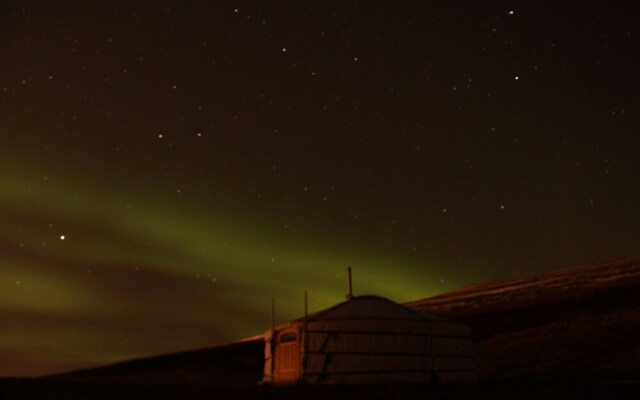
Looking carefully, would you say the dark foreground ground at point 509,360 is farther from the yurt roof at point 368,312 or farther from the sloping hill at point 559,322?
the yurt roof at point 368,312

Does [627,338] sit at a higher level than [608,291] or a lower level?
lower

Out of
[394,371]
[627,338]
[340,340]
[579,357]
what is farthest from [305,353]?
[627,338]

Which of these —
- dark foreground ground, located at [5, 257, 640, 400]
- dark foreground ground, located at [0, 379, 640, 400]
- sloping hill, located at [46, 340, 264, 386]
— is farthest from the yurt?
sloping hill, located at [46, 340, 264, 386]

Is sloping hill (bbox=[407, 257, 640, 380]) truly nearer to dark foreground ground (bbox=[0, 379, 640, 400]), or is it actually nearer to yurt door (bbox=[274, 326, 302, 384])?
dark foreground ground (bbox=[0, 379, 640, 400])

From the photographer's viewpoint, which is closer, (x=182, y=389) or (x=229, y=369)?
(x=182, y=389)

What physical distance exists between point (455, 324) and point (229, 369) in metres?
12.7

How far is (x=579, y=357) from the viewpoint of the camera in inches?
783

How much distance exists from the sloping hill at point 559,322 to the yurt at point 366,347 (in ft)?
10.8

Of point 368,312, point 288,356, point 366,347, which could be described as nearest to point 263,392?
point 366,347

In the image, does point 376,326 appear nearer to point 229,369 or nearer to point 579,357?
point 579,357

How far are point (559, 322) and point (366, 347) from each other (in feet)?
48.0

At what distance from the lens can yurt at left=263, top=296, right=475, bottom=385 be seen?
13555 mm

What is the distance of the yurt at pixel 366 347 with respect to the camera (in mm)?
A: 13555

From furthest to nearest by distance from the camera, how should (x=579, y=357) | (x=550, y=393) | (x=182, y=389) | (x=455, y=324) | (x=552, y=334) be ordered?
1. (x=552, y=334)
2. (x=579, y=357)
3. (x=455, y=324)
4. (x=550, y=393)
5. (x=182, y=389)
